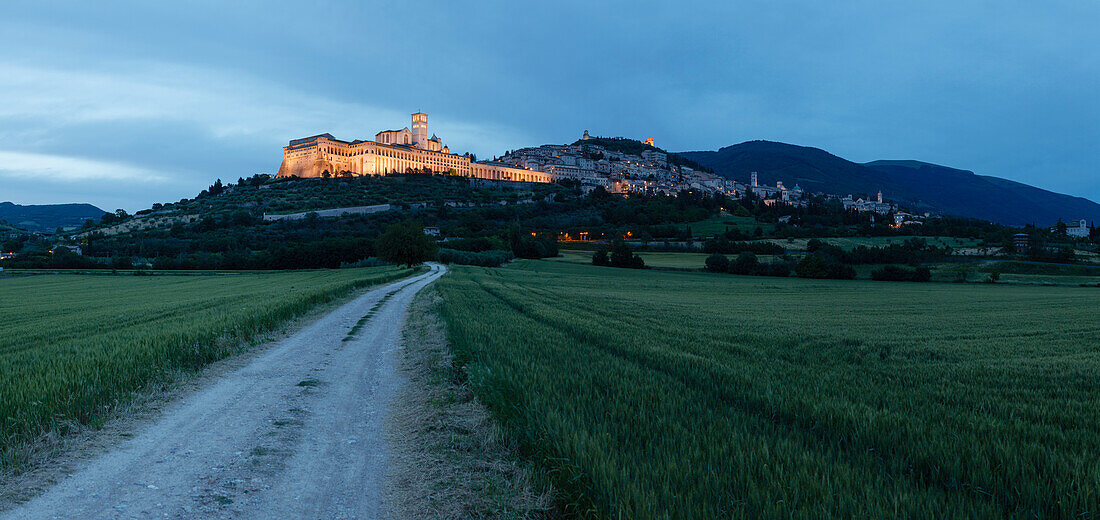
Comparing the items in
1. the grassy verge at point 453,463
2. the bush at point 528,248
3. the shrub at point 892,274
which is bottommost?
the shrub at point 892,274

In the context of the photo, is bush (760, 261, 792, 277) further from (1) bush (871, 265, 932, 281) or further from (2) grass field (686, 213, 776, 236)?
(2) grass field (686, 213, 776, 236)

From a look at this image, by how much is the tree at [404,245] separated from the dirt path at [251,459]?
59.1 meters

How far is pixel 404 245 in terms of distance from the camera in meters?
68.2

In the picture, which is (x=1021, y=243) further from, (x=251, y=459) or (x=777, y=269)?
(x=251, y=459)

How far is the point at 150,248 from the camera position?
4375 inches

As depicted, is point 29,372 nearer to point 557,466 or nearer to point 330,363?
point 330,363

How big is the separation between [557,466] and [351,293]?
2937cm

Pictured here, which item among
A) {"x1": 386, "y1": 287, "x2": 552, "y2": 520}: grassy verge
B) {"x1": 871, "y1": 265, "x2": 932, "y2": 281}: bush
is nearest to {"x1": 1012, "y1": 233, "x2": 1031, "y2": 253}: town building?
{"x1": 871, "y1": 265, "x2": 932, "y2": 281}: bush


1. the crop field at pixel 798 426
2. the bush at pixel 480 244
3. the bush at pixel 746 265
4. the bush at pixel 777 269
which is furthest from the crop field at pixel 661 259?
the crop field at pixel 798 426

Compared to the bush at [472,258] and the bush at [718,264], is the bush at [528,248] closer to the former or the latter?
the bush at [472,258]

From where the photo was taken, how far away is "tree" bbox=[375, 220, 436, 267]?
68.2 metres

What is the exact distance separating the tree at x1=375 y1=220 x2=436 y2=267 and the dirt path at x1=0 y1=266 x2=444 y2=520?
59.1m

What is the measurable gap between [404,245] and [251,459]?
6434 cm

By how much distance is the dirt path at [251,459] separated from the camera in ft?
15.7
